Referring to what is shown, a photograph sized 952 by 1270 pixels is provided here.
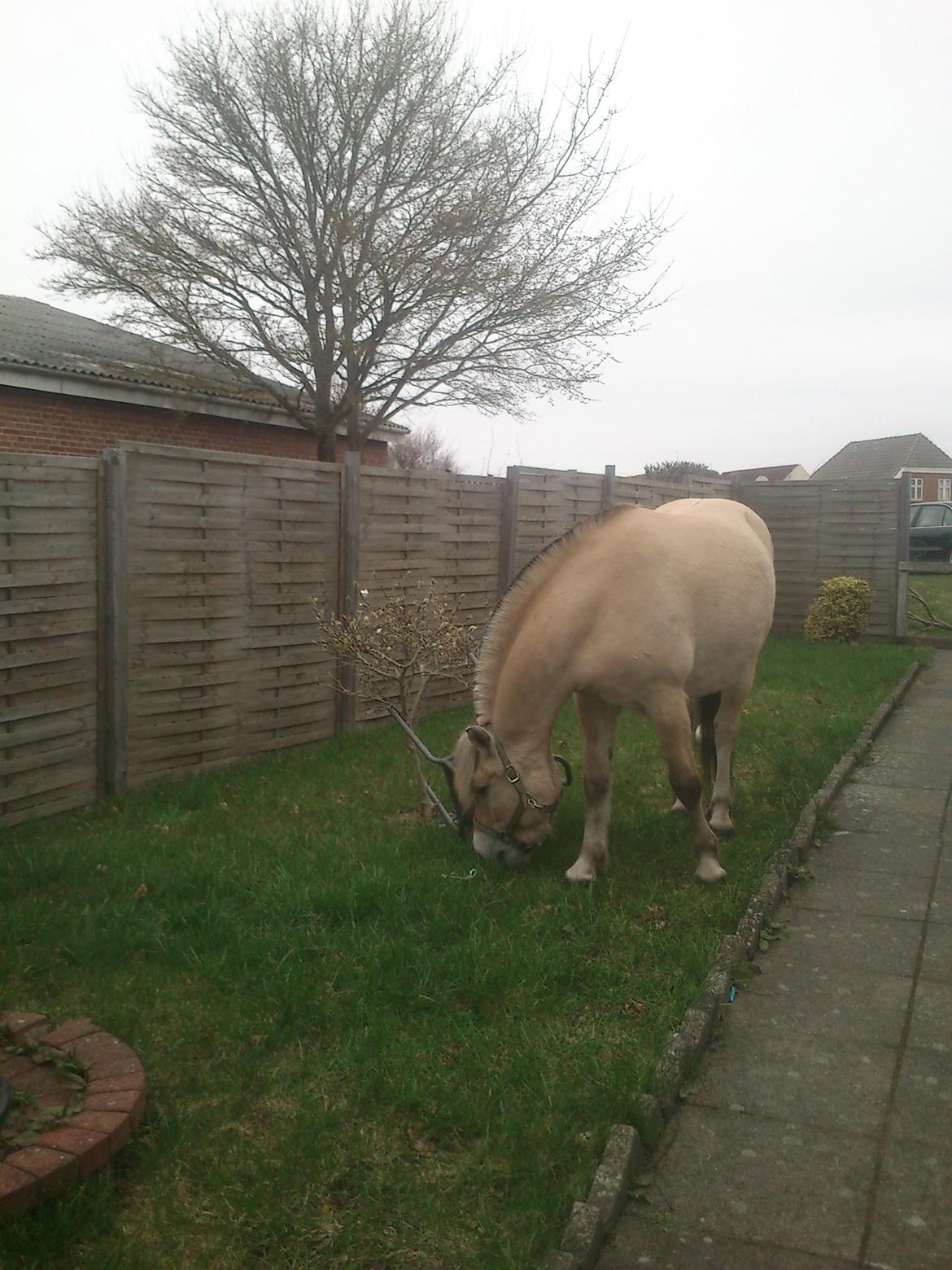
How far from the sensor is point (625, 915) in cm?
441

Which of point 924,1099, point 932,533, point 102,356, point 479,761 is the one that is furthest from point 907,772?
point 932,533

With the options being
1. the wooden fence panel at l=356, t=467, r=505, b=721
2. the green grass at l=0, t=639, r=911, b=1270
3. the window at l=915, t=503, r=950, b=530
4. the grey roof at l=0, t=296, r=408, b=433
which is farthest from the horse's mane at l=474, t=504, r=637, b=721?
the window at l=915, t=503, r=950, b=530

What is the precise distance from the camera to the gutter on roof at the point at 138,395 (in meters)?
13.1

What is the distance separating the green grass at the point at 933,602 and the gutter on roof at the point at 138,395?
9695 mm

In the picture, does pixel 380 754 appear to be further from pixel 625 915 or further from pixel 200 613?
pixel 625 915

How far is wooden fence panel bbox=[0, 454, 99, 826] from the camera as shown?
5305 millimetres

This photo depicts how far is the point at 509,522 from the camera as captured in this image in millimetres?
9547

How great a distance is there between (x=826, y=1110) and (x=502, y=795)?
2.04 meters

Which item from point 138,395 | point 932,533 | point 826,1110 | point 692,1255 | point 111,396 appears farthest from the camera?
point 932,533

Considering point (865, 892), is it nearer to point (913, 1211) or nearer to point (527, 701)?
point (527, 701)

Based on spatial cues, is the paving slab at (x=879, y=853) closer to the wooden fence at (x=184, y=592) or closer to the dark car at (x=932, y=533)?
the wooden fence at (x=184, y=592)

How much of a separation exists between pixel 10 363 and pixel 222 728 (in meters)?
8.34

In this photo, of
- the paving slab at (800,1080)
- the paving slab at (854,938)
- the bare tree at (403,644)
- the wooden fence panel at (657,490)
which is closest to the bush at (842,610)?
the wooden fence panel at (657,490)

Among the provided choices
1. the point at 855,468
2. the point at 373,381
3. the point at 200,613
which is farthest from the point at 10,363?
the point at 855,468
